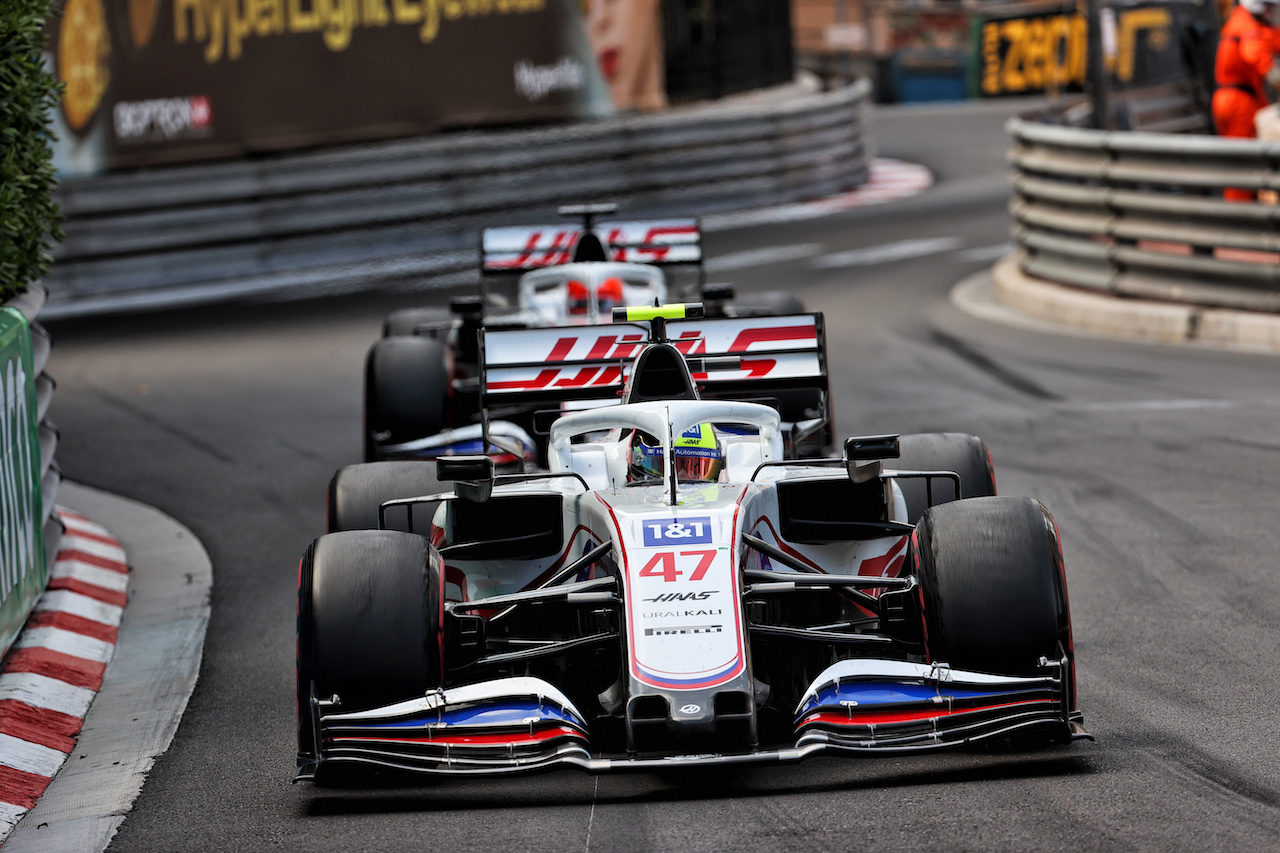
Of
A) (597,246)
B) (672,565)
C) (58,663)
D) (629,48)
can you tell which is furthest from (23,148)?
(629,48)

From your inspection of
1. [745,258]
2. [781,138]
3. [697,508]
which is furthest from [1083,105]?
[697,508]

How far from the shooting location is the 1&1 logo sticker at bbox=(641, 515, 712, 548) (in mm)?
5500

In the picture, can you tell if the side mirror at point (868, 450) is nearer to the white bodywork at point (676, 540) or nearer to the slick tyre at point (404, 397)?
the white bodywork at point (676, 540)

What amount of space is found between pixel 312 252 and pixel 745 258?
4.47 metres

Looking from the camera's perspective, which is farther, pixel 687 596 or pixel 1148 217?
pixel 1148 217

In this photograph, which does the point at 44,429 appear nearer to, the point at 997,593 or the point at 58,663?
the point at 58,663

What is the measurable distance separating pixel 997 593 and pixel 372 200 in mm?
14593

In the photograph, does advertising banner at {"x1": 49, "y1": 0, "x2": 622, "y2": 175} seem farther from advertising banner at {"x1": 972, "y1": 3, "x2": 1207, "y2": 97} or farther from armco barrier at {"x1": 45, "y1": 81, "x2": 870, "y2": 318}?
advertising banner at {"x1": 972, "y1": 3, "x2": 1207, "y2": 97}

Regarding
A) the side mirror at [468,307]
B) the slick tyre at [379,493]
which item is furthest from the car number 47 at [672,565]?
the side mirror at [468,307]

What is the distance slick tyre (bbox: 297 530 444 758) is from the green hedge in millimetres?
3160

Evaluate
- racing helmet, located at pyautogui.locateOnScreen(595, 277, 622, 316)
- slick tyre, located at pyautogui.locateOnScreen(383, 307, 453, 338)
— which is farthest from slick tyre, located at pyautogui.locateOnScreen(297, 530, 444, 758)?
slick tyre, located at pyautogui.locateOnScreen(383, 307, 453, 338)

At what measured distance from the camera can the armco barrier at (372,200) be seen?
58.0 ft

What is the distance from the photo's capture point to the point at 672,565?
5.42 meters

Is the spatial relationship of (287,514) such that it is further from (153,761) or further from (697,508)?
(697,508)
